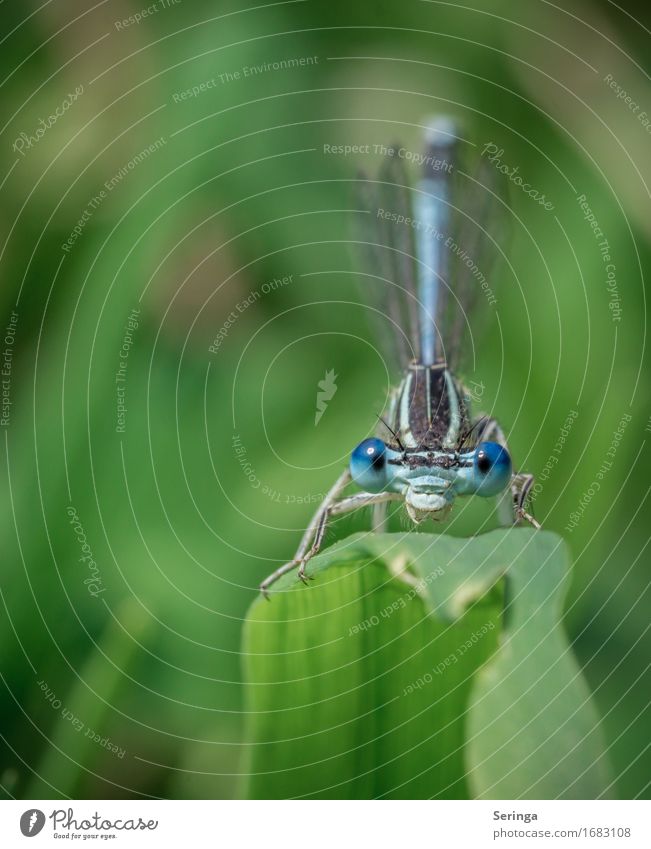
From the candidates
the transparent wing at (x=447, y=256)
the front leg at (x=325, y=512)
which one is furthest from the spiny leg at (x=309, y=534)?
the transparent wing at (x=447, y=256)

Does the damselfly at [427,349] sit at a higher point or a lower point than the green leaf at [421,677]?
higher

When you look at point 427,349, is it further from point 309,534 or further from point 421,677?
point 421,677

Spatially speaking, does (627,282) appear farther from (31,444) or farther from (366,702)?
(31,444)

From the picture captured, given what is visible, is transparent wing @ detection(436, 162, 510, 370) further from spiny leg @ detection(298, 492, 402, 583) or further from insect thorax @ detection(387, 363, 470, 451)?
spiny leg @ detection(298, 492, 402, 583)

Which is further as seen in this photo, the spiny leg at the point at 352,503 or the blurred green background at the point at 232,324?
the blurred green background at the point at 232,324

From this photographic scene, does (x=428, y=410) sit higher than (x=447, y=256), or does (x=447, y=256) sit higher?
(x=447, y=256)

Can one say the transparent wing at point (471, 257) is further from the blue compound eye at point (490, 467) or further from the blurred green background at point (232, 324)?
the blue compound eye at point (490, 467)

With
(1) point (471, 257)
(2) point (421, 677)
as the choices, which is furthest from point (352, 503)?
(1) point (471, 257)
